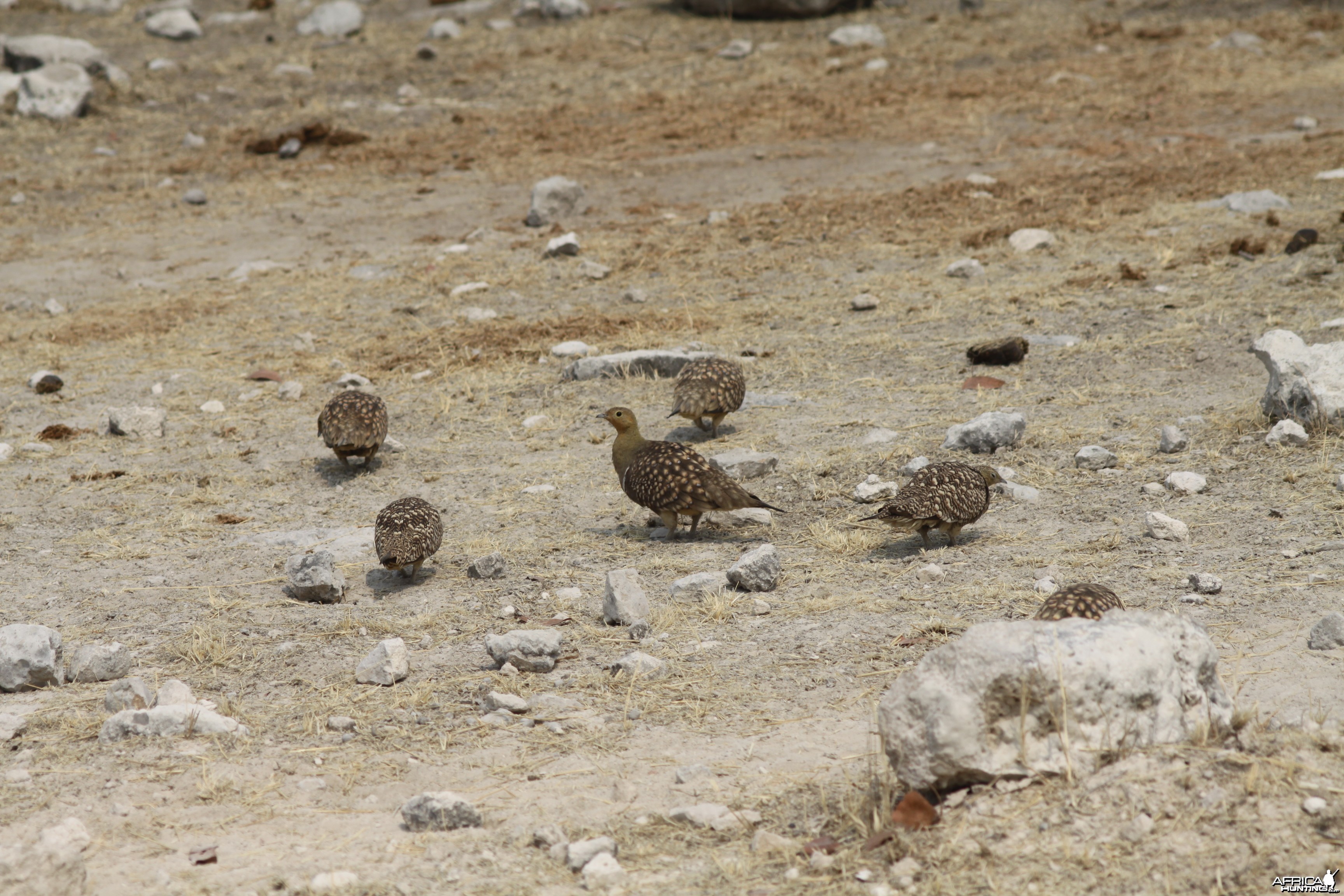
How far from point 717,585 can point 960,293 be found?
A: 262 inches

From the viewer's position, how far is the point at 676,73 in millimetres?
22469

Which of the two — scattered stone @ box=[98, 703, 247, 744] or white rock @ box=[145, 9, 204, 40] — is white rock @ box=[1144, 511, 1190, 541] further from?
white rock @ box=[145, 9, 204, 40]

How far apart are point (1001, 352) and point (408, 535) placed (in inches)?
214

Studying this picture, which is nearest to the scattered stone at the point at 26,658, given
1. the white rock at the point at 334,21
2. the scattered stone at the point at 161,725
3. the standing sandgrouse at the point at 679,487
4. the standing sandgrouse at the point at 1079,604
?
the scattered stone at the point at 161,725

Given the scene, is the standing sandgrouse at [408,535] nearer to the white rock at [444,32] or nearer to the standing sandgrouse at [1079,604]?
the standing sandgrouse at [1079,604]

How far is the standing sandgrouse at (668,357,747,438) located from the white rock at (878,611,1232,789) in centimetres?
501

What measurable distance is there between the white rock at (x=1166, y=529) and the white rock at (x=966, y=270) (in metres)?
6.31

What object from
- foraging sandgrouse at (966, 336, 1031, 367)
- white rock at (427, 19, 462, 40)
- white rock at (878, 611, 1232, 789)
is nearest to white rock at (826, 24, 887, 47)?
white rock at (427, 19, 462, 40)

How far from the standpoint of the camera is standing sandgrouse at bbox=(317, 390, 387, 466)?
28.0 ft

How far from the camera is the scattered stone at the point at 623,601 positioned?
587cm

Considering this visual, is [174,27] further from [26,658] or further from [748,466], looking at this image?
[26,658]

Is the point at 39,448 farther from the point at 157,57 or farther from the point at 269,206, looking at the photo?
the point at 157,57

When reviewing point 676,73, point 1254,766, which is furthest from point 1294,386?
point 676,73

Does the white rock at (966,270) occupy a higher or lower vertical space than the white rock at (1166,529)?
lower
